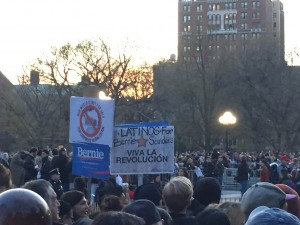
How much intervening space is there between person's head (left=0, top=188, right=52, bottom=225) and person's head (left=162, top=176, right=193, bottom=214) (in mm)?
3261

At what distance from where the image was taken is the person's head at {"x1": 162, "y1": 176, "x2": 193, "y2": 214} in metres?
6.24

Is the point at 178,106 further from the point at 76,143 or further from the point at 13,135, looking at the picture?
the point at 76,143

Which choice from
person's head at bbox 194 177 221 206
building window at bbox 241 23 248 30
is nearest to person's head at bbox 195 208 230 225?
person's head at bbox 194 177 221 206

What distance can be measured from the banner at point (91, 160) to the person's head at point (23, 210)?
296 inches

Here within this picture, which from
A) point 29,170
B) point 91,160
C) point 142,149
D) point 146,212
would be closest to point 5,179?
point 146,212

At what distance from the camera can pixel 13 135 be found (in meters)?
61.1

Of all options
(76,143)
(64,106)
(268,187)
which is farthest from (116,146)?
(64,106)

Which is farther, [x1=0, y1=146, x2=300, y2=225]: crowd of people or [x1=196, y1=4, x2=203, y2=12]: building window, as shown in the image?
[x1=196, y1=4, x2=203, y2=12]: building window

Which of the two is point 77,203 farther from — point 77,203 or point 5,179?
point 5,179

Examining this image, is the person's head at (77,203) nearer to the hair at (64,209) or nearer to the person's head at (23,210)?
the hair at (64,209)

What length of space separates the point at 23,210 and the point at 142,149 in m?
7.94

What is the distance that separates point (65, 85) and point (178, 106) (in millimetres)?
8606

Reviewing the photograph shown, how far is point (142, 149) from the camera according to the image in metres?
10.9

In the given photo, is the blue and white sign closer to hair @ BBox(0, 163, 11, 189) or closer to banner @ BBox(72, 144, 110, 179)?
banner @ BBox(72, 144, 110, 179)
